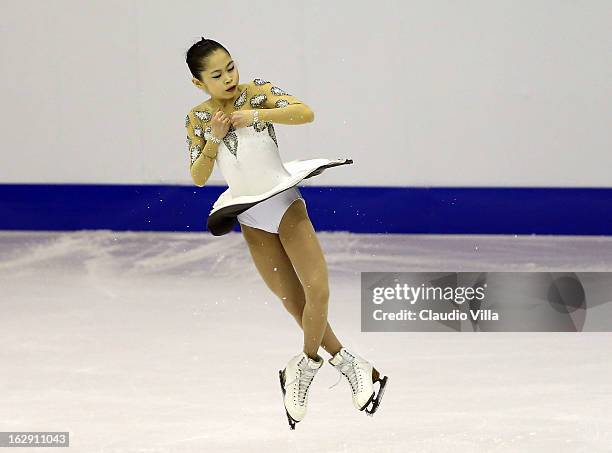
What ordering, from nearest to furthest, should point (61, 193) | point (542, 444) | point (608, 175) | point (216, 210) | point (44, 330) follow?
point (216, 210) < point (542, 444) < point (44, 330) < point (608, 175) < point (61, 193)

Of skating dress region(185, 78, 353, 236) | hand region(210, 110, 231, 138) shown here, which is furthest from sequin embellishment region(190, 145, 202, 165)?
hand region(210, 110, 231, 138)

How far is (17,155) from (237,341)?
11.4ft

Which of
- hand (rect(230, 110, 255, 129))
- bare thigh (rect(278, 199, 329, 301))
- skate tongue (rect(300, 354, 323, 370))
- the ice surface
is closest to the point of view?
hand (rect(230, 110, 255, 129))

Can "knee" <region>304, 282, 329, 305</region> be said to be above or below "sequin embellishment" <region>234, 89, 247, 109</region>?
below

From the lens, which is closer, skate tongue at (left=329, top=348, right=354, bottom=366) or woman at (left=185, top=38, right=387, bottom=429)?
woman at (left=185, top=38, right=387, bottom=429)

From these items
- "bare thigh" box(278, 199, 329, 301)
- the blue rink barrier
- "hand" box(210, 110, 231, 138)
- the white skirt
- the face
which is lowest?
the blue rink barrier

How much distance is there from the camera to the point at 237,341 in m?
5.02

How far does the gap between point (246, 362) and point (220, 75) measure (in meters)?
1.90

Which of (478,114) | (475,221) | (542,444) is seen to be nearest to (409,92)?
(478,114)

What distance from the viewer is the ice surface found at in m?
3.72

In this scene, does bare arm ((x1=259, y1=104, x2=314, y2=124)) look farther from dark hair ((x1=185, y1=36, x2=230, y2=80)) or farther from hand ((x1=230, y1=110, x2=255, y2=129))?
dark hair ((x1=185, y1=36, x2=230, y2=80))

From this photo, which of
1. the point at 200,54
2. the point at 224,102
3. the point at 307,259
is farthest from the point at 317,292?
the point at 200,54

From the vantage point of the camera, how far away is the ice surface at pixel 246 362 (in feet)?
12.2

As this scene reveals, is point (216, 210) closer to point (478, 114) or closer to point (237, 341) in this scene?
point (237, 341)
